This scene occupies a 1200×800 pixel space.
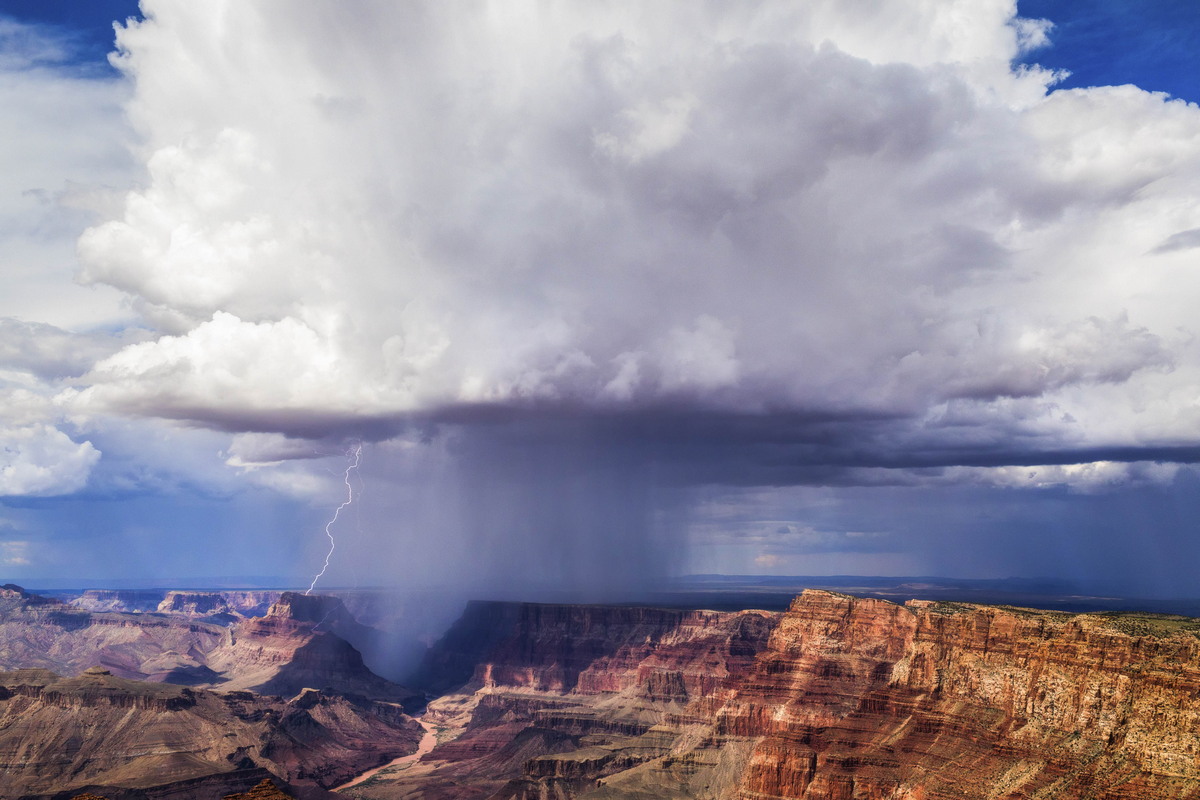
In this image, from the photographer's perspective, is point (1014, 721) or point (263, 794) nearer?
point (263, 794)

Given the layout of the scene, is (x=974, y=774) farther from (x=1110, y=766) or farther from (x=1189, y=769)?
(x=1189, y=769)

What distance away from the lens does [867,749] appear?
16738 centimetres

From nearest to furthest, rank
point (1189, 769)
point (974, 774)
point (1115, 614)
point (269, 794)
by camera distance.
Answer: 1. point (269, 794)
2. point (1189, 769)
3. point (974, 774)
4. point (1115, 614)

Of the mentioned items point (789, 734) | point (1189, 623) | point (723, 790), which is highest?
point (1189, 623)

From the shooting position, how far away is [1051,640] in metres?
151

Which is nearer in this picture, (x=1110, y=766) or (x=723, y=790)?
(x=1110, y=766)

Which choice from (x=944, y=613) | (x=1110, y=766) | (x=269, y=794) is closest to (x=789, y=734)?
(x=944, y=613)

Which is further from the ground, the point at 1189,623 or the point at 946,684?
the point at 1189,623

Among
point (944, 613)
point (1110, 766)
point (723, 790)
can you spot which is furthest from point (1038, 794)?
point (723, 790)

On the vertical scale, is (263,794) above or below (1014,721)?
below

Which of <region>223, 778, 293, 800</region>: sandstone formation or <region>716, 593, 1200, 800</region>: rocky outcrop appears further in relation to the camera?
<region>716, 593, 1200, 800</region>: rocky outcrop

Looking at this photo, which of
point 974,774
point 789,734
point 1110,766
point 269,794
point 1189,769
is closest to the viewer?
point 269,794

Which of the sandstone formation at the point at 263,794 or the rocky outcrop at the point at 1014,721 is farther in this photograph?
the rocky outcrop at the point at 1014,721

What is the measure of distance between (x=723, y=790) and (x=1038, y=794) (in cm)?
7725
